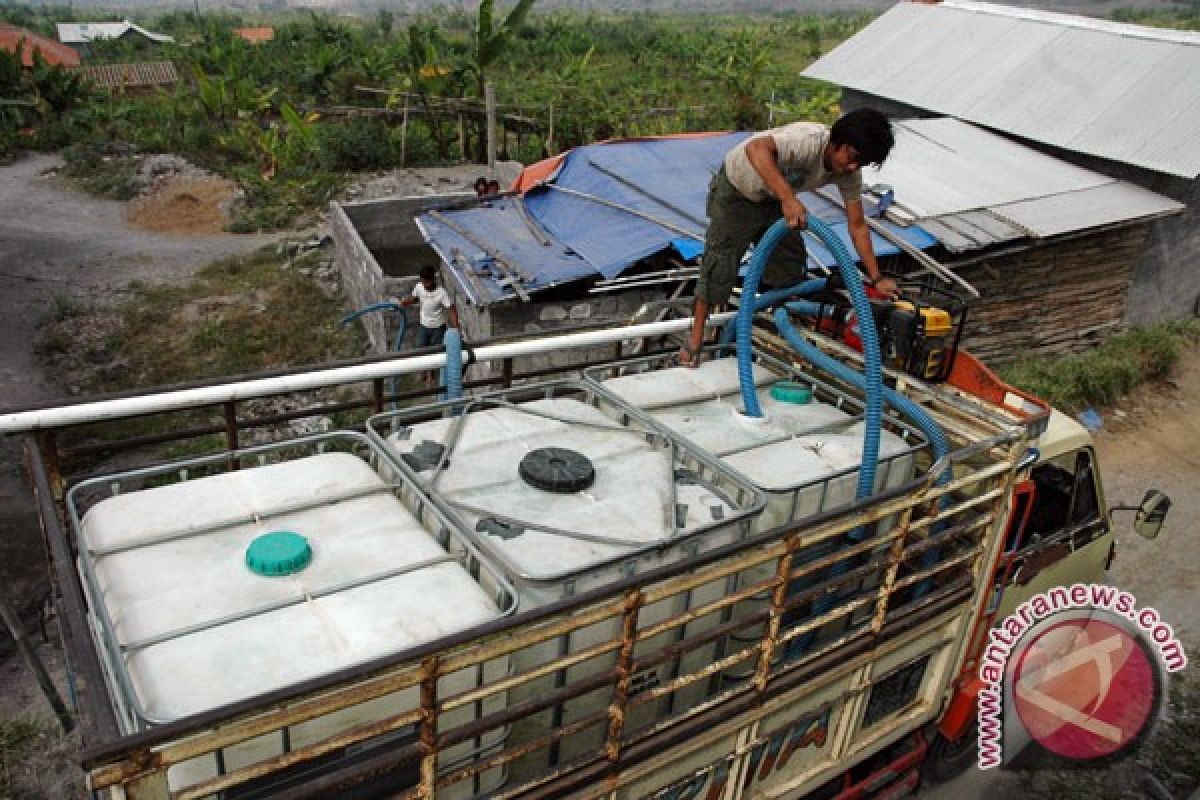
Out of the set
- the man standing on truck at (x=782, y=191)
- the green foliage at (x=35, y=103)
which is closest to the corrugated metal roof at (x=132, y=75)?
the green foliage at (x=35, y=103)

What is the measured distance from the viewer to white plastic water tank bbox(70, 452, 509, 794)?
225 centimetres

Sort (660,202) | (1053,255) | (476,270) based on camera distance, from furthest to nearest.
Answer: (1053,255), (660,202), (476,270)

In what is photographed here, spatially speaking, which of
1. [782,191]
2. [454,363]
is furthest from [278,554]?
[782,191]

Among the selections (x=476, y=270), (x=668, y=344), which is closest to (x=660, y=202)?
(x=476, y=270)

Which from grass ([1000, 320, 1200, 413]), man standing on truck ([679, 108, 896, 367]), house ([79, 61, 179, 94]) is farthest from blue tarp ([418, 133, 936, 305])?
house ([79, 61, 179, 94])

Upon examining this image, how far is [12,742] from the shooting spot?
5.00m

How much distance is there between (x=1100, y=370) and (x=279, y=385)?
9608 mm

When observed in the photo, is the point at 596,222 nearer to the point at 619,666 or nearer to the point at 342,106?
the point at 619,666

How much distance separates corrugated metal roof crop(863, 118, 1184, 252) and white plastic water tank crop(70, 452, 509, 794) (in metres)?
8.08

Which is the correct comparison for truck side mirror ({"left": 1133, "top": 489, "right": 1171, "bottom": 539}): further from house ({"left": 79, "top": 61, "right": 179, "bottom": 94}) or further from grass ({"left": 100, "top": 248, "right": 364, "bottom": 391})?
house ({"left": 79, "top": 61, "right": 179, "bottom": 94})

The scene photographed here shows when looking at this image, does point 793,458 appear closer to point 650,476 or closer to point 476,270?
point 650,476

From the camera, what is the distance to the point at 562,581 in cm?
264

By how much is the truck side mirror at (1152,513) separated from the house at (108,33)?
4601 cm

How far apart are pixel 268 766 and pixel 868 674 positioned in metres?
2.51
